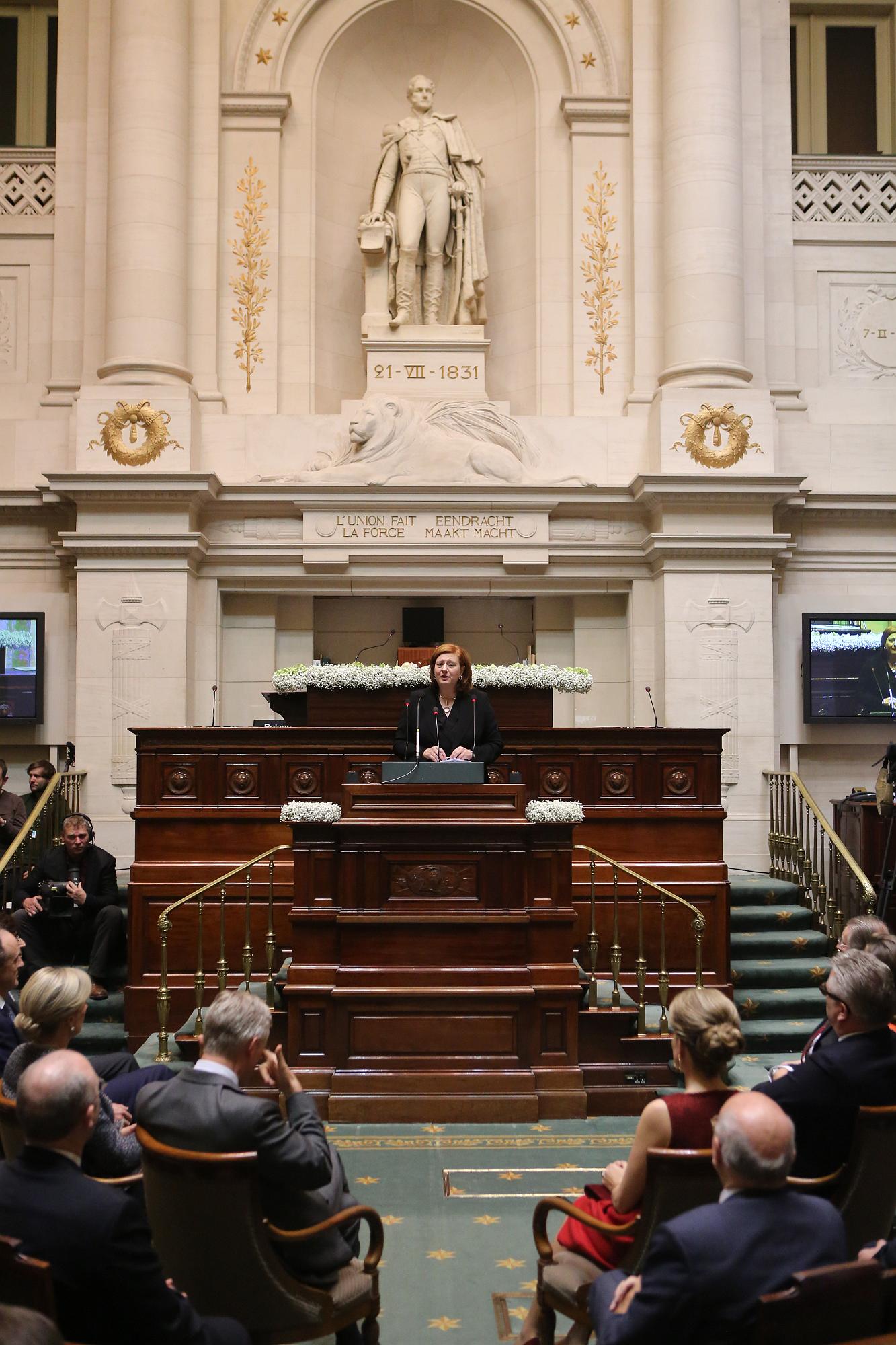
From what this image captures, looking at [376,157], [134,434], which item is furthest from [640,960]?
[376,157]

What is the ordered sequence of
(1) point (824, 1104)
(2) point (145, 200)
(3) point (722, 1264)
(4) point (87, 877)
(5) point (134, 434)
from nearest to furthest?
(3) point (722, 1264) → (1) point (824, 1104) → (4) point (87, 877) → (5) point (134, 434) → (2) point (145, 200)

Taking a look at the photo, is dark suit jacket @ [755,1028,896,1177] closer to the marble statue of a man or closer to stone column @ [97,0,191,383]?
stone column @ [97,0,191,383]

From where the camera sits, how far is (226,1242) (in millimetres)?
A: 3309

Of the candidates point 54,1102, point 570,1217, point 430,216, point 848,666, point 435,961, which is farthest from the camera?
point 430,216

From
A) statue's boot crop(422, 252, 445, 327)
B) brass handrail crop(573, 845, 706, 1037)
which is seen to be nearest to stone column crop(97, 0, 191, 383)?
statue's boot crop(422, 252, 445, 327)

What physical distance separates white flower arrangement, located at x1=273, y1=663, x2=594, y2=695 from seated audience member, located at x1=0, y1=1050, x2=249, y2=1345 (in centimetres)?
624

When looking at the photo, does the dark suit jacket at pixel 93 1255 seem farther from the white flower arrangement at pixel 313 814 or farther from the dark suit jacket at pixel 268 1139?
the white flower arrangement at pixel 313 814

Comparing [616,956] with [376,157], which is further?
[376,157]

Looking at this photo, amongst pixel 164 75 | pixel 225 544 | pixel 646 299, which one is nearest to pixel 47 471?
pixel 225 544

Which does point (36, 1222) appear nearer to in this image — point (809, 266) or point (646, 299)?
point (646, 299)

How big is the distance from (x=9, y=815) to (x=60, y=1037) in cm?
650

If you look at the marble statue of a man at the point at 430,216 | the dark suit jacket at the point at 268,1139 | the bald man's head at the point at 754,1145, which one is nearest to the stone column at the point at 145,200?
the marble statue of a man at the point at 430,216

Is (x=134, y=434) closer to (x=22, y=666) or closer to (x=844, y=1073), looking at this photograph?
(x=22, y=666)

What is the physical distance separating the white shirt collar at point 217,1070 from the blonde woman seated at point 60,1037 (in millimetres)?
530
